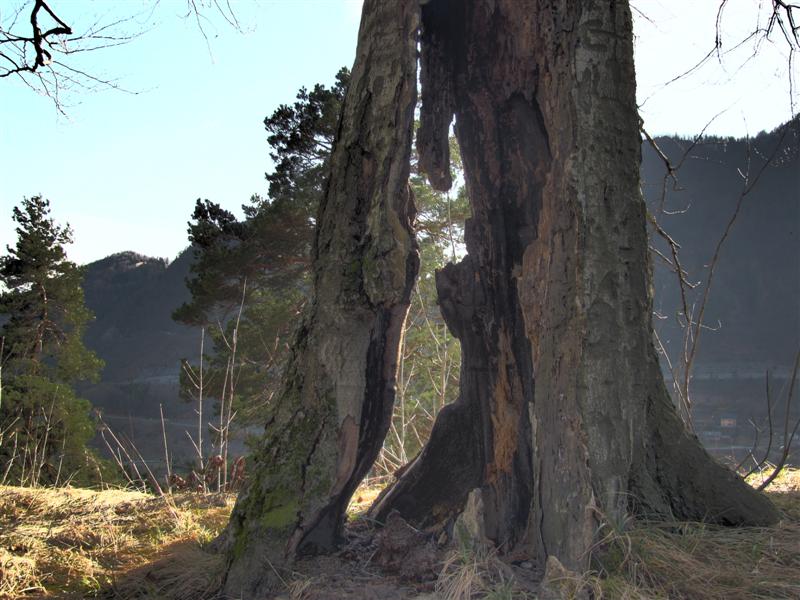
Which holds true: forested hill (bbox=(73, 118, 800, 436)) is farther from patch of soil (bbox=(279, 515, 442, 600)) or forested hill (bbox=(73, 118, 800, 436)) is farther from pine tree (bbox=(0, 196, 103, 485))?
patch of soil (bbox=(279, 515, 442, 600))

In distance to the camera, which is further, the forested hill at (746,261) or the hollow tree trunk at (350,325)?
the forested hill at (746,261)

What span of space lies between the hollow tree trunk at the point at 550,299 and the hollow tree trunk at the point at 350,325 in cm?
48

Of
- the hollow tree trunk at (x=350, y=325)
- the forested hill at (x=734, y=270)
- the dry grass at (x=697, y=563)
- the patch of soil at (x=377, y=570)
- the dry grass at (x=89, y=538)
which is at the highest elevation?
the forested hill at (x=734, y=270)

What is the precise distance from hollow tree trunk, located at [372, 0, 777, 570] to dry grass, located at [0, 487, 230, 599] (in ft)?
3.81

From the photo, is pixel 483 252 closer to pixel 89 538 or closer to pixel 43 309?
pixel 89 538

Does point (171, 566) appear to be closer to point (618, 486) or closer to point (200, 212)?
point (618, 486)

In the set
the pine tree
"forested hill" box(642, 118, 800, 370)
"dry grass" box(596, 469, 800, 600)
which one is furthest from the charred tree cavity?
"forested hill" box(642, 118, 800, 370)

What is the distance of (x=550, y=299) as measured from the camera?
2.47 metres

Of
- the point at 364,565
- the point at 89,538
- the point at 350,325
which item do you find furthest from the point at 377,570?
the point at 89,538

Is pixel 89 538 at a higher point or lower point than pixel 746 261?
lower

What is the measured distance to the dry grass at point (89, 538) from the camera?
2.71 metres

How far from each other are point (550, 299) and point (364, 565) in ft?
4.43

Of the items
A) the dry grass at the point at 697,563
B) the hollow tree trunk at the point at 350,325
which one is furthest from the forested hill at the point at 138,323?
the dry grass at the point at 697,563

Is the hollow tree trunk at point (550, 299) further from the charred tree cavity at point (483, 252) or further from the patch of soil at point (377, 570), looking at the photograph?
the patch of soil at point (377, 570)
